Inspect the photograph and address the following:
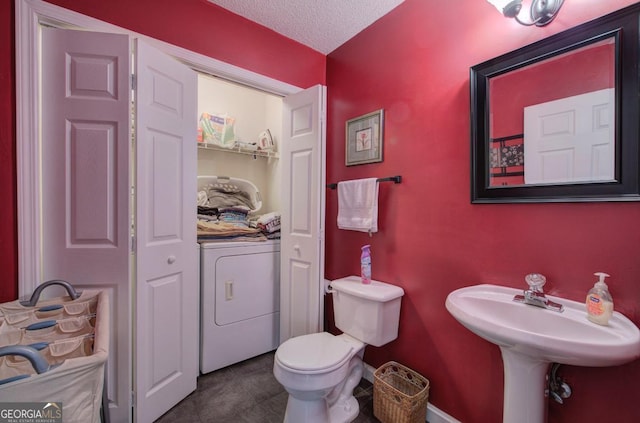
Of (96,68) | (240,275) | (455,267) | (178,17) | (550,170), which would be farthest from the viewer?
(240,275)

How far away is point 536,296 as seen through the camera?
108 cm

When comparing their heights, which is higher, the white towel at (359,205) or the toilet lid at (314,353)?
the white towel at (359,205)

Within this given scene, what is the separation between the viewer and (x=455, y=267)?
1.41 m

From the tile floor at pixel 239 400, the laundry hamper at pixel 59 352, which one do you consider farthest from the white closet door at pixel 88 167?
the tile floor at pixel 239 400

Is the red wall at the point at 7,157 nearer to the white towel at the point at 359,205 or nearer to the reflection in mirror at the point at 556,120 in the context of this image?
the white towel at the point at 359,205

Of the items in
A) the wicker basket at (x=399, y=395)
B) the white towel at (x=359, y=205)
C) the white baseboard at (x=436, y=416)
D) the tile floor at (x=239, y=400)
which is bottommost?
the tile floor at (x=239, y=400)

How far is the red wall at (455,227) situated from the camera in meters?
1.00

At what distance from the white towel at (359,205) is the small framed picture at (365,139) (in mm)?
202

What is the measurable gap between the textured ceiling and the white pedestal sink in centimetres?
177

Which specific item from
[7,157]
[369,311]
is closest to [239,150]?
[7,157]

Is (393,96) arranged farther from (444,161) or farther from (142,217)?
(142,217)

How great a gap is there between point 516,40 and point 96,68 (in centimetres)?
196

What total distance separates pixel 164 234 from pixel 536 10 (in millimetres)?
2045

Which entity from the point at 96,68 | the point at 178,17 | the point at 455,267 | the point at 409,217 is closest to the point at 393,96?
the point at 409,217
